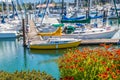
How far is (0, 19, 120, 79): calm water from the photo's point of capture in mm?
26938

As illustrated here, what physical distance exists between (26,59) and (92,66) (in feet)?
77.9

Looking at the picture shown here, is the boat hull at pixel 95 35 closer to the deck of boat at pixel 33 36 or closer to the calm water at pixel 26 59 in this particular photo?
the deck of boat at pixel 33 36

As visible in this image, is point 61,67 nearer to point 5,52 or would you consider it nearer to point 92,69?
point 92,69

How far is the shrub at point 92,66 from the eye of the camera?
26.3 ft

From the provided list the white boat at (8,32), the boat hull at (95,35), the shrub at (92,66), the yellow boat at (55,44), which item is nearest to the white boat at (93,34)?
the boat hull at (95,35)

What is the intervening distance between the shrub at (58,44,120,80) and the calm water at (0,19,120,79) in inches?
572

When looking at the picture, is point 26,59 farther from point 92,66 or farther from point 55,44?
point 92,66

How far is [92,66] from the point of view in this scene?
27.6 ft

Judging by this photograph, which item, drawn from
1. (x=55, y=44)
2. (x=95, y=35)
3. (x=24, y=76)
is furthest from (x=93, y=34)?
(x=24, y=76)

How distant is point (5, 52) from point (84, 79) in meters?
29.5

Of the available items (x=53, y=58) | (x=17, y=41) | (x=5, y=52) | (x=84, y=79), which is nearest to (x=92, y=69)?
(x=84, y=79)

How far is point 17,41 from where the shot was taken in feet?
142

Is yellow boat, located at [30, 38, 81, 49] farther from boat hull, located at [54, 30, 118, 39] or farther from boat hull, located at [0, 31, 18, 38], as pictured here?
boat hull, located at [0, 31, 18, 38]

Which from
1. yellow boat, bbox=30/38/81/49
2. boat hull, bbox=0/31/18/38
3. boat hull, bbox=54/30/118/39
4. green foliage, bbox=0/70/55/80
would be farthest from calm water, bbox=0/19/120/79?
green foliage, bbox=0/70/55/80
